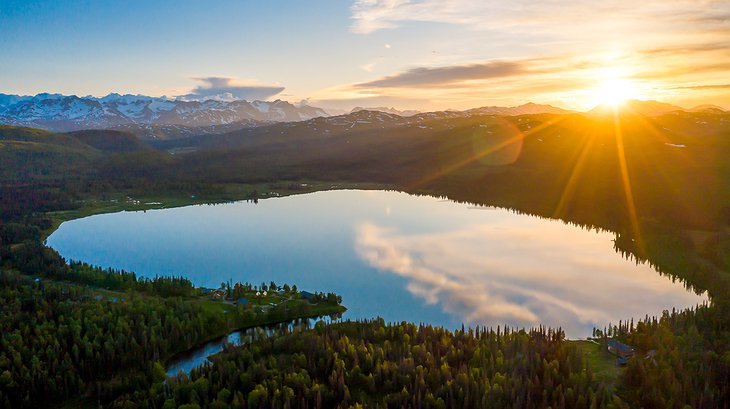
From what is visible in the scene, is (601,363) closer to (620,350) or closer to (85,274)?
(620,350)

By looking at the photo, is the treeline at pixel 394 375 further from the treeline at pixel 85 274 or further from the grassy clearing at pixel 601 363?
the treeline at pixel 85 274

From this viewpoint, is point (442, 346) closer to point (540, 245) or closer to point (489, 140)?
point (540, 245)

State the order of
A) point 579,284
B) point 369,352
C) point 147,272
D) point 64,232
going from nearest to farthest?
point 369,352, point 579,284, point 147,272, point 64,232

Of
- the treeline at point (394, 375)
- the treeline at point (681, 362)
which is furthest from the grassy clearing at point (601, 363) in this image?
the treeline at point (394, 375)

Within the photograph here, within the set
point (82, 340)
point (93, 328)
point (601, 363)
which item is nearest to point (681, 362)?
point (601, 363)

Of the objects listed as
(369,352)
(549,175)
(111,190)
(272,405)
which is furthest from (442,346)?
(111,190)
